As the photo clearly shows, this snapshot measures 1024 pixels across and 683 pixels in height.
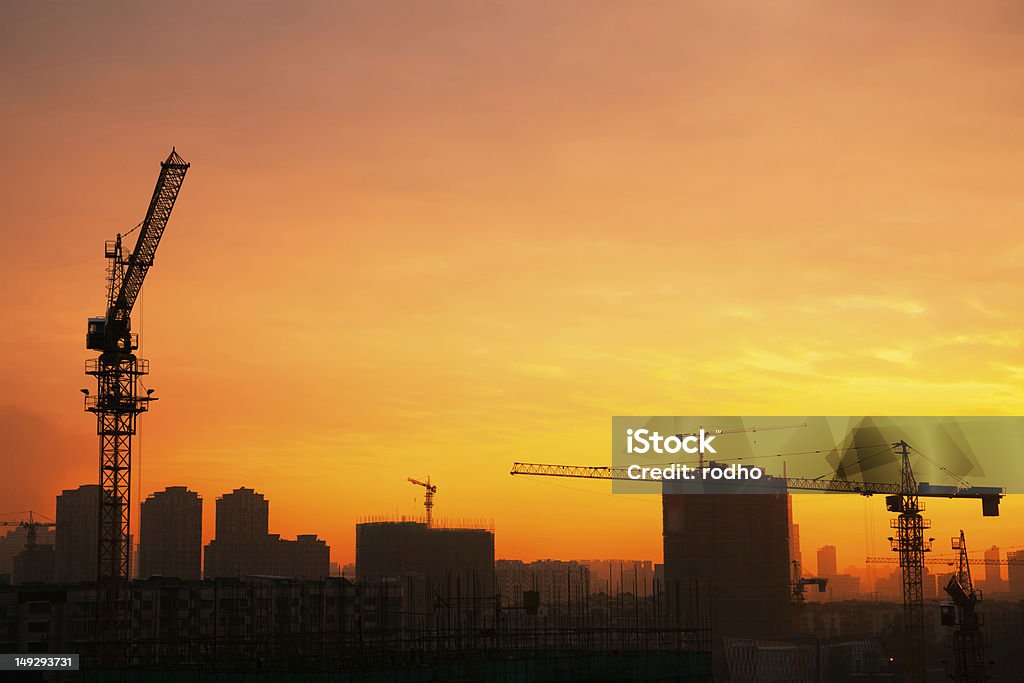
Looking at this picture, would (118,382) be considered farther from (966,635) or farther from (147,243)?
(966,635)

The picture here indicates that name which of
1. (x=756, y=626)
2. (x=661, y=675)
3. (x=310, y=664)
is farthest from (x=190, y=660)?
(x=756, y=626)

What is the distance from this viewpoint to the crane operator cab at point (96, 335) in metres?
81.3

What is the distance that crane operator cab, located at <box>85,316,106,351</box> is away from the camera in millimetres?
81312

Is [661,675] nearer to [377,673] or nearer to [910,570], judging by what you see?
[377,673]

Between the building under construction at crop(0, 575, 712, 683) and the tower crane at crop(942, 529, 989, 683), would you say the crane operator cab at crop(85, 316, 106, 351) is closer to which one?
the building under construction at crop(0, 575, 712, 683)

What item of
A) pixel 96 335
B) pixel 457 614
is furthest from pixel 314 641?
pixel 96 335

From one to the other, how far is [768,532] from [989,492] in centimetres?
4723

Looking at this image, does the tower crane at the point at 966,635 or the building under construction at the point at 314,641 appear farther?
the tower crane at the point at 966,635

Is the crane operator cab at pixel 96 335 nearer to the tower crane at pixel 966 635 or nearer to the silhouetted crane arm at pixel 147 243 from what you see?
the silhouetted crane arm at pixel 147 243

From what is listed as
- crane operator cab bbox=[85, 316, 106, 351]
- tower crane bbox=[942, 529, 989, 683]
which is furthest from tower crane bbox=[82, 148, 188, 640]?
tower crane bbox=[942, 529, 989, 683]

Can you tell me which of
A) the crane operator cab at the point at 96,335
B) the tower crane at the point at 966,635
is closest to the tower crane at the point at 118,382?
the crane operator cab at the point at 96,335

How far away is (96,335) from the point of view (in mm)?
81562

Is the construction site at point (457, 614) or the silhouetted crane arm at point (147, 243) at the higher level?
the silhouetted crane arm at point (147, 243)

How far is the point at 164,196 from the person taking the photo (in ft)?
275
